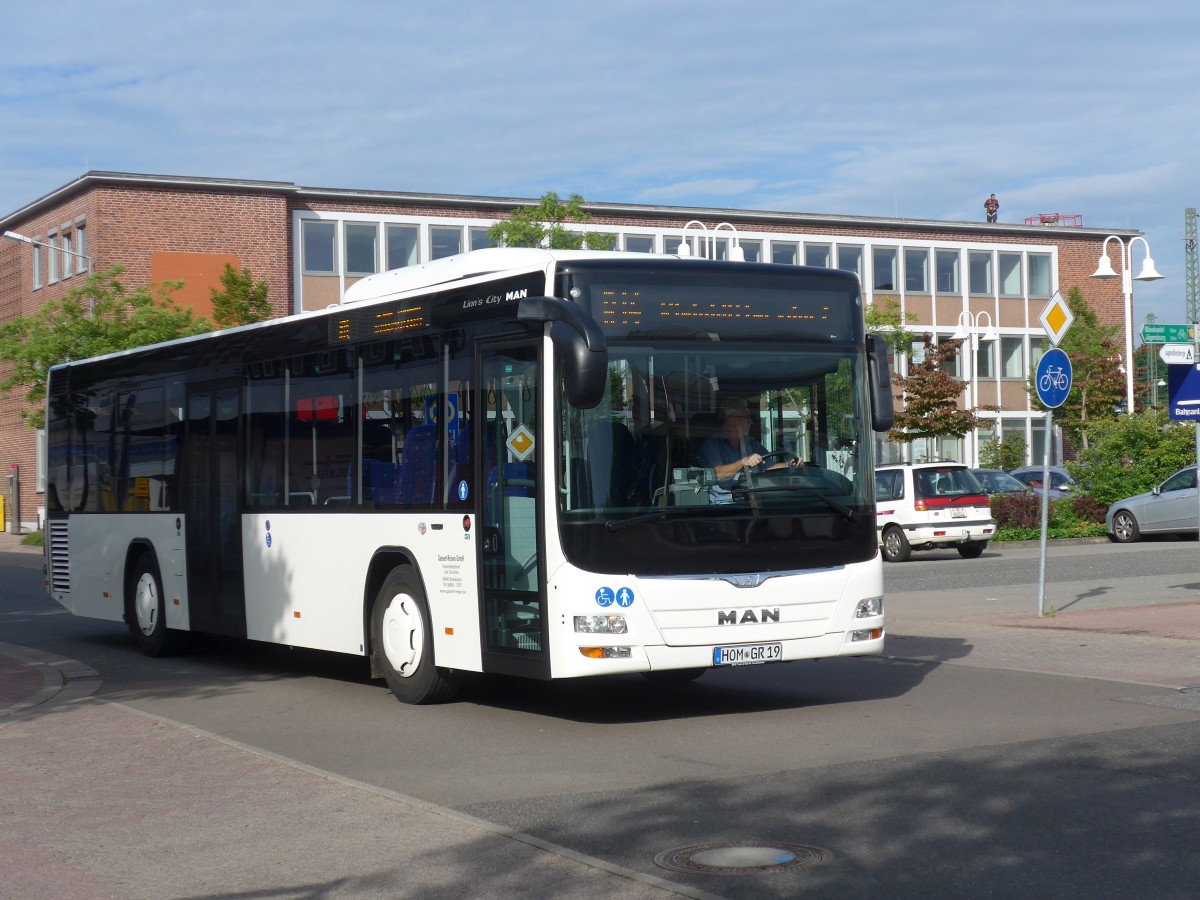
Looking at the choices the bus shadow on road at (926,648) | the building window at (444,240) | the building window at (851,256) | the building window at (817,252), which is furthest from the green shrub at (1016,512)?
the building window at (851,256)

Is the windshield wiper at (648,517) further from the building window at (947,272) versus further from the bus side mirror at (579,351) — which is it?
the building window at (947,272)

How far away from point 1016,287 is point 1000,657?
59143 millimetres

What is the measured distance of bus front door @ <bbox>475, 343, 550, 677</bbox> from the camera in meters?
10.2

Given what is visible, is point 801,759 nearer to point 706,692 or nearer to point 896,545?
point 706,692

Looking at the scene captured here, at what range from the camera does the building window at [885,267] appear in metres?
67.5

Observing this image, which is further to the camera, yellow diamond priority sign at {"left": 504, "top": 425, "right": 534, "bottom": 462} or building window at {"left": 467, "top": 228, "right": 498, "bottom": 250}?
building window at {"left": 467, "top": 228, "right": 498, "bottom": 250}

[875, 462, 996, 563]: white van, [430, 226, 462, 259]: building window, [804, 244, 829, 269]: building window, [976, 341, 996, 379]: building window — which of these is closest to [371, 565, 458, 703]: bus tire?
[875, 462, 996, 563]: white van

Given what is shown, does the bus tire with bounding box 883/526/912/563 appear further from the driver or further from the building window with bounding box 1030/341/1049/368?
the building window with bounding box 1030/341/1049/368

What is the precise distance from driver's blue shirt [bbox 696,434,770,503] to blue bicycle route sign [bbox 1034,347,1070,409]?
7580 millimetres

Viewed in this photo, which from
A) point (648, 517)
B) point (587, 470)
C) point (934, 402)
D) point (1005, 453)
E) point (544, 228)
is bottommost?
point (648, 517)

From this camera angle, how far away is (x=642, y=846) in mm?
6871

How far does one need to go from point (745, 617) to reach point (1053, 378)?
8.12m

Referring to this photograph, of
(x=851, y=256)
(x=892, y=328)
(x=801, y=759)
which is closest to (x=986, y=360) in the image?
(x=851, y=256)

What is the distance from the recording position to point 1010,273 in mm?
70625
